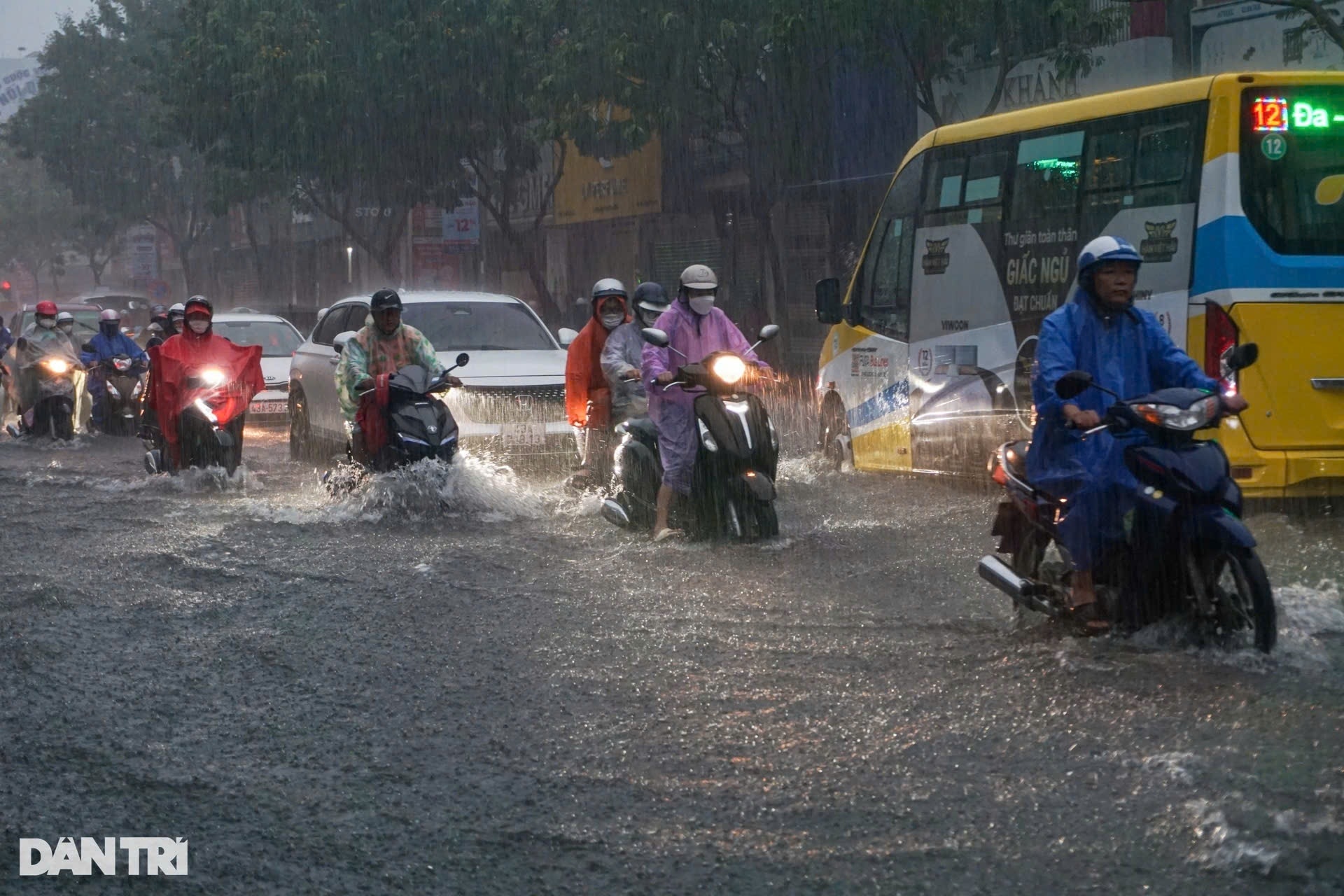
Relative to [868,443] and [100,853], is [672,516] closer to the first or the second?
[868,443]

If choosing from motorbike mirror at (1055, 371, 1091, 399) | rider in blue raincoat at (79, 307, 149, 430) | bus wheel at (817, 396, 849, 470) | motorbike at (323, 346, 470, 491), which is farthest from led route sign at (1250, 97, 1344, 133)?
rider in blue raincoat at (79, 307, 149, 430)

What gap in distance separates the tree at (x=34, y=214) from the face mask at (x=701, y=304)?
2430 inches

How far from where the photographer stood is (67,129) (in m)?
56.5

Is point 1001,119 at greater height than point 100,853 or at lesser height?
greater

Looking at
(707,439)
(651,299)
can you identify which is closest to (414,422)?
(651,299)

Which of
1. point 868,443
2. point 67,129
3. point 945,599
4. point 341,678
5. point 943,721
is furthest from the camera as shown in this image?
point 67,129

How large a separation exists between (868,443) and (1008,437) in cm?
188

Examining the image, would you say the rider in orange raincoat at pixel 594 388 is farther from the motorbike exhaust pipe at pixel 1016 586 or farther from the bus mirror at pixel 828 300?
the motorbike exhaust pipe at pixel 1016 586

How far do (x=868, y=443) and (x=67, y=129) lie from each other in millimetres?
49104

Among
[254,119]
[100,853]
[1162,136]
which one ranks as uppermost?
[254,119]

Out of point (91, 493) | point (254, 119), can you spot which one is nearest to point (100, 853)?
point (91, 493)

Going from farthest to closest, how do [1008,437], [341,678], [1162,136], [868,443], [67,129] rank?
[67,129], [868,443], [1008,437], [1162,136], [341,678]

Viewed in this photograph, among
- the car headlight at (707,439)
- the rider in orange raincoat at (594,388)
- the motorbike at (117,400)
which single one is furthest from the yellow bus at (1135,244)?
the motorbike at (117,400)

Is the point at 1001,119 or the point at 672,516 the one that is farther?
the point at 1001,119
